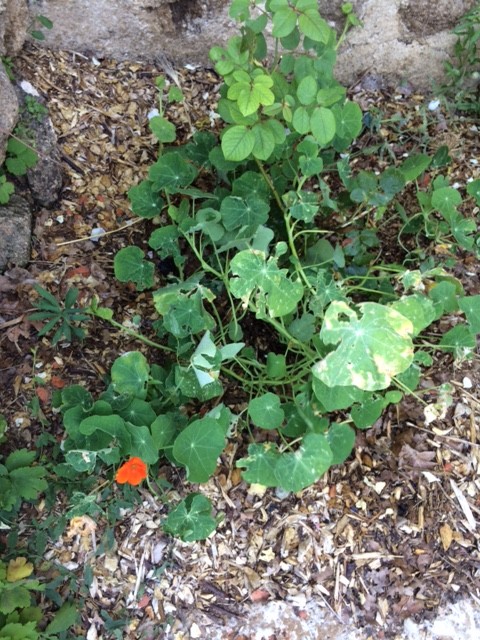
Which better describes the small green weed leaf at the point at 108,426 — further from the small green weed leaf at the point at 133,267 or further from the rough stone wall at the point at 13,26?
the rough stone wall at the point at 13,26

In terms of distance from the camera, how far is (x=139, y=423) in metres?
1.94

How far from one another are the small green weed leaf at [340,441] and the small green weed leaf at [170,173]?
3.44 ft

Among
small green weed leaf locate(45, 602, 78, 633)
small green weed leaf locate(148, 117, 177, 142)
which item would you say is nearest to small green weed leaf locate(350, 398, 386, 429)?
small green weed leaf locate(45, 602, 78, 633)

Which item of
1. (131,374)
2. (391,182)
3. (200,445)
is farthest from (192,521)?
(391,182)

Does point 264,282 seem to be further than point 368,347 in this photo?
Yes

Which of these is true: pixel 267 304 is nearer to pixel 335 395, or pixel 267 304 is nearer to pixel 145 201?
Result: pixel 335 395

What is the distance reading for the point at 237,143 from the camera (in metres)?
1.87

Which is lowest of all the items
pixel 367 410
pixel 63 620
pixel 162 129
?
pixel 63 620

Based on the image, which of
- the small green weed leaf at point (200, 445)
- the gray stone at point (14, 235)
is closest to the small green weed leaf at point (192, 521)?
the small green weed leaf at point (200, 445)

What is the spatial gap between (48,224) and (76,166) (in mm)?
283

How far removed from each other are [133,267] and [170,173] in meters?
0.38

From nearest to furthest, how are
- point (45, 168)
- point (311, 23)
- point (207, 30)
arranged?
point (311, 23)
point (45, 168)
point (207, 30)

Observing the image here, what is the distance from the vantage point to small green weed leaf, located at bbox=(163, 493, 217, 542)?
5.99 ft

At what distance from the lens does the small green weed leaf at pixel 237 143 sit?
1865mm
